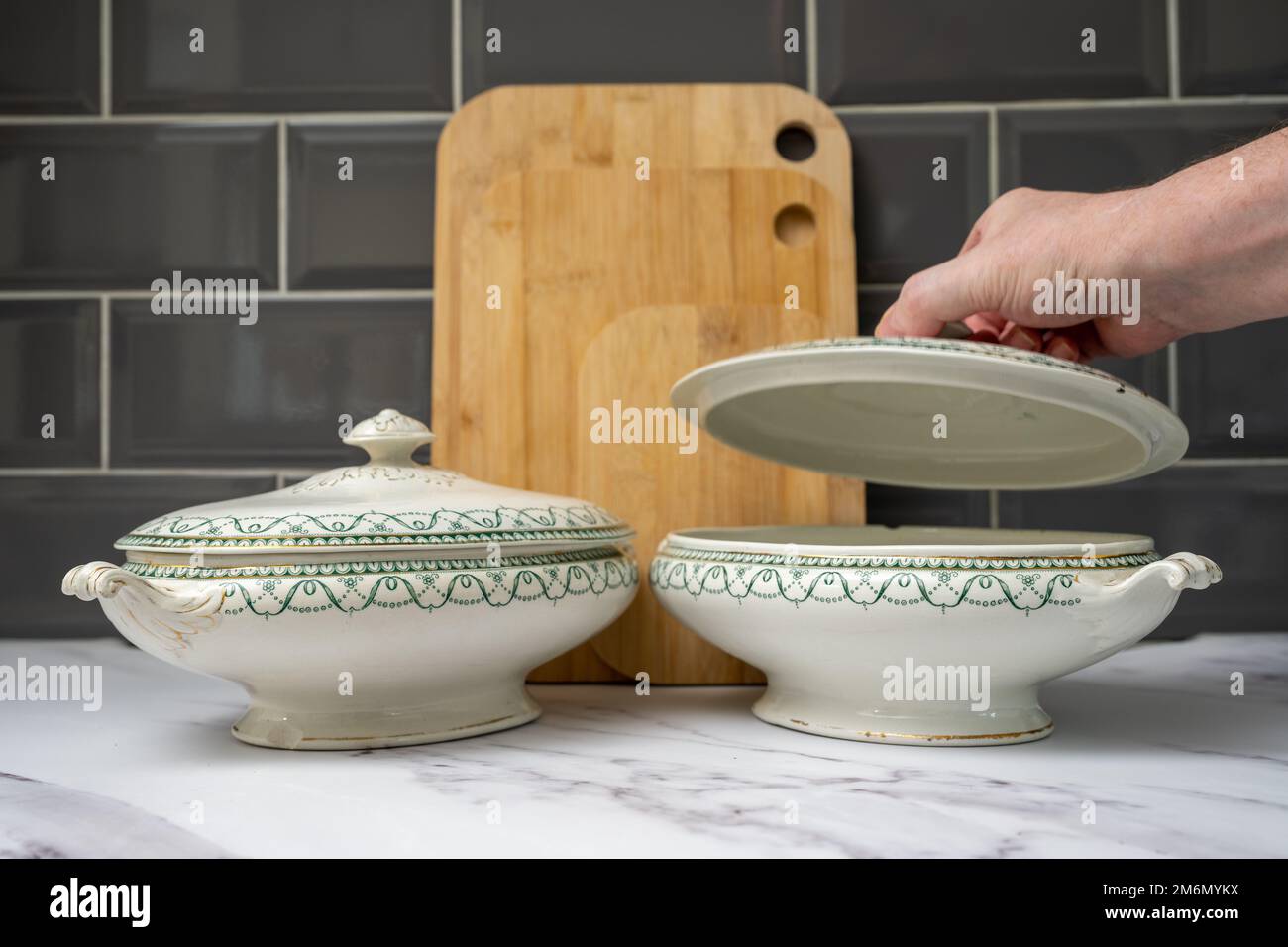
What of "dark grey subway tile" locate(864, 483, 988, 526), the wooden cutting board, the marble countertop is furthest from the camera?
"dark grey subway tile" locate(864, 483, 988, 526)

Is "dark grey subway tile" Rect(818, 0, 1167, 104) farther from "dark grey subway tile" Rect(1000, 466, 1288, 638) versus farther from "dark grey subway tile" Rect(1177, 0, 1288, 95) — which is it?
"dark grey subway tile" Rect(1000, 466, 1288, 638)

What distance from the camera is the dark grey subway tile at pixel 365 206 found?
960 millimetres

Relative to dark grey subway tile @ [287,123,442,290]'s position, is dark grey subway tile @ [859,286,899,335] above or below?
below

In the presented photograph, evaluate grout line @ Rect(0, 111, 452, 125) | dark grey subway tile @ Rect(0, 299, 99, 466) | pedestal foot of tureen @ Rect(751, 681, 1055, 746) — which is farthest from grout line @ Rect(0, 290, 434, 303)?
pedestal foot of tureen @ Rect(751, 681, 1055, 746)

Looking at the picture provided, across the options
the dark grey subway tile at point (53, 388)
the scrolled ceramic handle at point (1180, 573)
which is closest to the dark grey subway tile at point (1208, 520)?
the scrolled ceramic handle at point (1180, 573)

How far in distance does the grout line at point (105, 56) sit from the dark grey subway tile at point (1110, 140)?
83 centimetres

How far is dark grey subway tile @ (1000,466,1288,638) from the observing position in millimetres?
952

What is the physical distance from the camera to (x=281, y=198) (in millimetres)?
966

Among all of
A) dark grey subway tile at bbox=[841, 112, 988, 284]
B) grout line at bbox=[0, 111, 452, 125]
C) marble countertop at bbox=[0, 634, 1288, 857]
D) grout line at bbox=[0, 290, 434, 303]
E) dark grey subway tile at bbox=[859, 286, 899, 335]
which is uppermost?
grout line at bbox=[0, 111, 452, 125]

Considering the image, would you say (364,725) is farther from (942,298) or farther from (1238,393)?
(1238,393)

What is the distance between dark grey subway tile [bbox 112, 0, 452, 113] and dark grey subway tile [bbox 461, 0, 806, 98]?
2.8 inches

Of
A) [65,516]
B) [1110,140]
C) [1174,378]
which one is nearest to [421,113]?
[65,516]

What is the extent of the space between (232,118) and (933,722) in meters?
0.81

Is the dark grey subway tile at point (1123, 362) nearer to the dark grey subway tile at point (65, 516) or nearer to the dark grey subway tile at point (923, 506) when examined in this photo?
the dark grey subway tile at point (923, 506)
